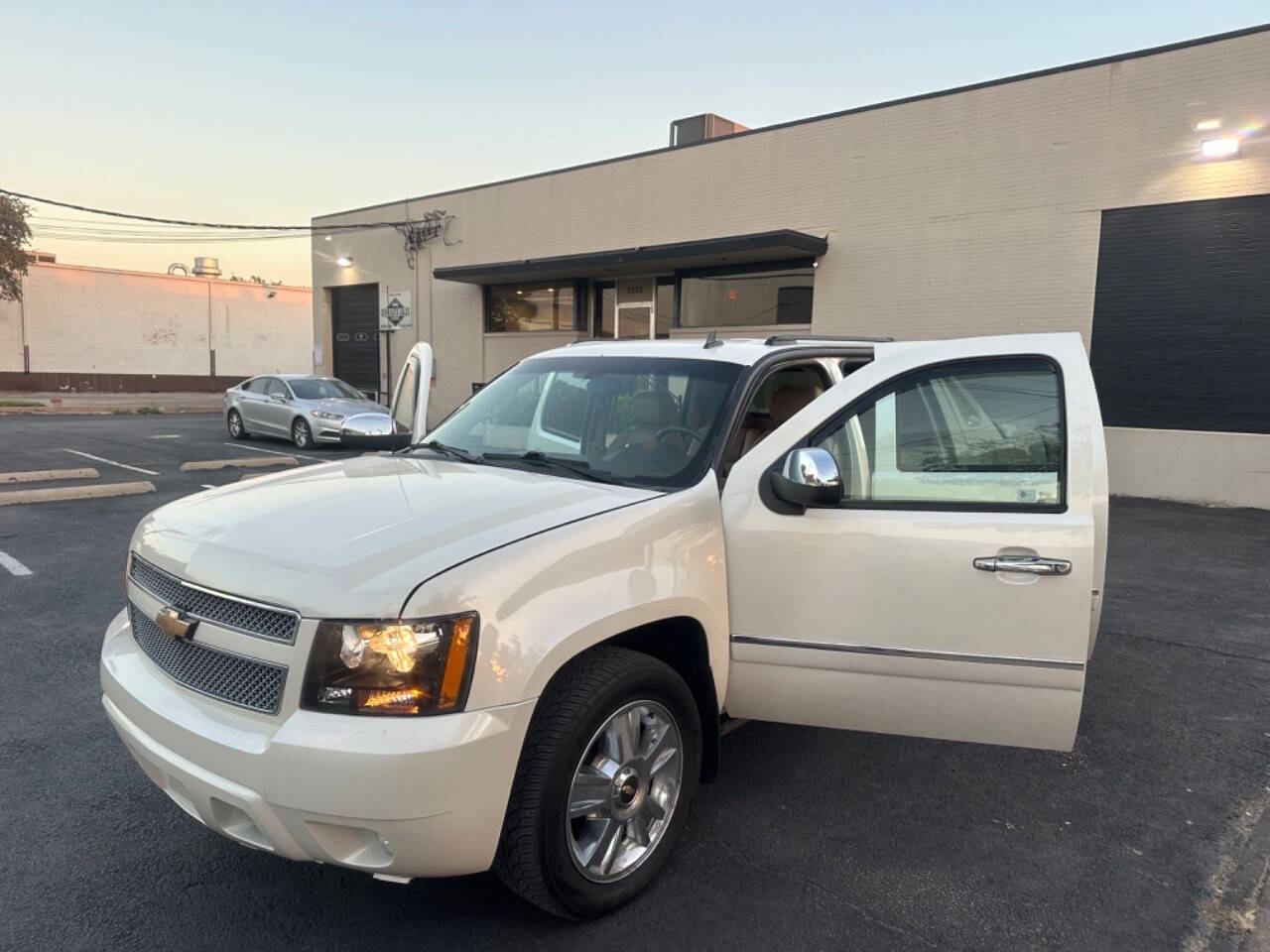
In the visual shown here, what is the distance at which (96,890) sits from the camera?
8.95 ft

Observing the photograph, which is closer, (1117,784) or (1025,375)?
(1025,375)

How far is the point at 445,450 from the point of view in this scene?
3.77 metres

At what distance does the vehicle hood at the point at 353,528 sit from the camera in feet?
7.40

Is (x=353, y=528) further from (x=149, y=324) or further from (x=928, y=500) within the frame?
(x=149, y=324)

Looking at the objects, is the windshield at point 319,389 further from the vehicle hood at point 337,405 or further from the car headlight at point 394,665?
the car headlight at point 394,665

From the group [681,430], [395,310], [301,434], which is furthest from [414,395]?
[395,310]

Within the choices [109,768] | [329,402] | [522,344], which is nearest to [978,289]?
[522,344]

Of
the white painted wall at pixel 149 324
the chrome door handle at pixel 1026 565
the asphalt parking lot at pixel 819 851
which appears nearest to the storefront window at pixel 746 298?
the asphalt parking lot at pixel 819 851

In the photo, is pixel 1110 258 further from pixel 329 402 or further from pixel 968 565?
pixel 329 402

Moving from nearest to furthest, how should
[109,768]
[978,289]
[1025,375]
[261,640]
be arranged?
[261,640] → [1025,375] → [109,768] → [978,289]

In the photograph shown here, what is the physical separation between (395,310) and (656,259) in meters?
9.79

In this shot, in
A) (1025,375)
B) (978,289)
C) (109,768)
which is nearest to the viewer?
(1025,375)

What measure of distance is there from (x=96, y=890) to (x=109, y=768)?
960mm

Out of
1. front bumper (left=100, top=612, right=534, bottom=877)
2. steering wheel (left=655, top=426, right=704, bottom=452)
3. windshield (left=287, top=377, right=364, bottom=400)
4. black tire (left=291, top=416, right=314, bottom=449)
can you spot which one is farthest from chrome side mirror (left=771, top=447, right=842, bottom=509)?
windshield (left=287, top=377, right=364, bottom=400)
